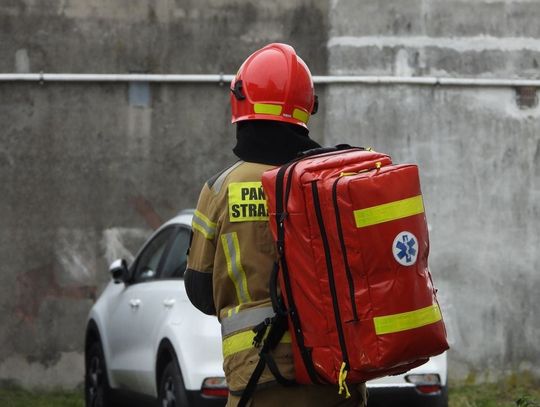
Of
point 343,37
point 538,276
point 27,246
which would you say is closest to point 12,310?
point 27,246

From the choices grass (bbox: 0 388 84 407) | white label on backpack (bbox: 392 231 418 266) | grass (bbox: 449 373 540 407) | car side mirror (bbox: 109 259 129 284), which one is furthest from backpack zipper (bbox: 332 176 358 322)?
grass (bbox: 0 388 84 407)

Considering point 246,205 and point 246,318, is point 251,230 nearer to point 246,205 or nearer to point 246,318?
point 246,205

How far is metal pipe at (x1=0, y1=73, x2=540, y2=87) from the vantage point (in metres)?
12.6

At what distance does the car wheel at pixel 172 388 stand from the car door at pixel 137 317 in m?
0.38

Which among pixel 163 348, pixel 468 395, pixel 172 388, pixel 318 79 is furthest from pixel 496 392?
pixel 172 388

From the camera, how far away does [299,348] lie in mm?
3951

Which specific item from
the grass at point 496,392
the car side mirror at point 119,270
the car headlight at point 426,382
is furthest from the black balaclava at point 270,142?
the grass at point 496,392

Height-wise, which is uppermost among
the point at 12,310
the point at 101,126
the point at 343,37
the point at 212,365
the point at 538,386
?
the point at 343,37

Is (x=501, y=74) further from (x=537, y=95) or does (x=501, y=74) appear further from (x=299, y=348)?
(x=299, y=348)

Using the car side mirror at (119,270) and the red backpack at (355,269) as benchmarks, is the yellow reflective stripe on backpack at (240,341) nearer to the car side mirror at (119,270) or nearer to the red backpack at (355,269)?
the red backpack at (355,269)

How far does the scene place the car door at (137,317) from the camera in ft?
28.6

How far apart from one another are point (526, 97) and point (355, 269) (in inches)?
377

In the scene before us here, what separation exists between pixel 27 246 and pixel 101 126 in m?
1.36

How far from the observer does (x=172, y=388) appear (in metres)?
7.90
